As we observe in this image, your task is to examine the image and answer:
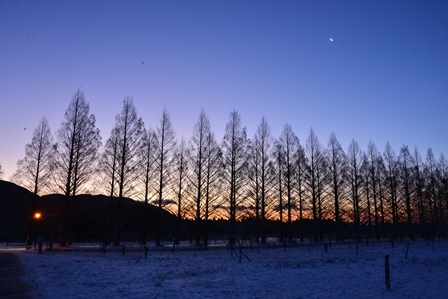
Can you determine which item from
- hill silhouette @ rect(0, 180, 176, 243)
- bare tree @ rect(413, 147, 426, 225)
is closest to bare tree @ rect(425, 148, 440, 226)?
bare tree @ rect(413, 147, 426, 225)

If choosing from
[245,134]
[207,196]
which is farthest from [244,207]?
[245,134]

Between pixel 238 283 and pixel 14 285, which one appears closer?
pixel 14 285

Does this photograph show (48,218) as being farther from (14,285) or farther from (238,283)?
(238,283)

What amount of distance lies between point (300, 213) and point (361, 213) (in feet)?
38.6

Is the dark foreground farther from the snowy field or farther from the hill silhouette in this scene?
the hill silhouette

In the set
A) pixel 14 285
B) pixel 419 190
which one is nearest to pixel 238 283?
pixel 14 285

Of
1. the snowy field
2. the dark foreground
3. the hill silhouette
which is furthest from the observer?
the hill silhouette

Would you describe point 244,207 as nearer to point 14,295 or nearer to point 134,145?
point 134,145

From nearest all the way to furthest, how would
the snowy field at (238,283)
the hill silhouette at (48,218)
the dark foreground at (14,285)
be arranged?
the dark foreground at (14,285)
the snowy field at (238,283)
the hill silhouette at (48,218)

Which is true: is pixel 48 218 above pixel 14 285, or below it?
above

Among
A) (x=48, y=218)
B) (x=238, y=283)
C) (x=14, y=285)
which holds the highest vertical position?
(x=48, y=218)

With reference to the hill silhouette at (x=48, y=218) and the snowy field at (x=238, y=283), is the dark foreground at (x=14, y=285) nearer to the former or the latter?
the snowy field at (x=238, y=283)

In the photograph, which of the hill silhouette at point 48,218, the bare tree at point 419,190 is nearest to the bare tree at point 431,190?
the bare tree at point 419,190

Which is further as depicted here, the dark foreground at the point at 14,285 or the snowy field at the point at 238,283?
the snowy field at the point at 238,283
